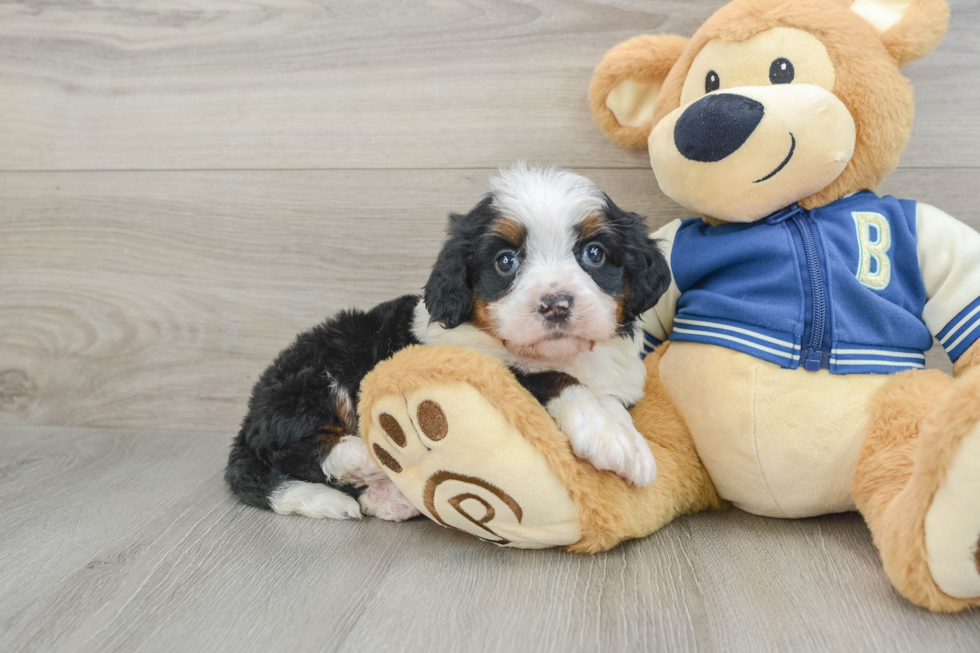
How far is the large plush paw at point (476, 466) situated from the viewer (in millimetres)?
1231

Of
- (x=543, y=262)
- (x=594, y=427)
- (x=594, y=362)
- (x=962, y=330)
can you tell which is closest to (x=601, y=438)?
(x=594, y=427)

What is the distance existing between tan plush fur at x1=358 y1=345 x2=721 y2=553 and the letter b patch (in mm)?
526

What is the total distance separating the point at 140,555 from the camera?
141 cm

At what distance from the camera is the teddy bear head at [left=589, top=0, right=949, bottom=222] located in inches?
51.8

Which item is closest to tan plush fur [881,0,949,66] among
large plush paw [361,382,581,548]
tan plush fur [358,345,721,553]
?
tan plush fur [358,345,721,553]

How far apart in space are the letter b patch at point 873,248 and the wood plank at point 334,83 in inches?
19.5

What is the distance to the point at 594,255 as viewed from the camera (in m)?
1.36

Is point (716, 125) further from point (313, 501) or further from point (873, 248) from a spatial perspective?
point (313, 501)

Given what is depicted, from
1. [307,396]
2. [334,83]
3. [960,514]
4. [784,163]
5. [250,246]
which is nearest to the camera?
[960,514]

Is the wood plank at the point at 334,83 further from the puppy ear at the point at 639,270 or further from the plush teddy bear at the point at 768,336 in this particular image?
the puppy ear at the point at 639,270

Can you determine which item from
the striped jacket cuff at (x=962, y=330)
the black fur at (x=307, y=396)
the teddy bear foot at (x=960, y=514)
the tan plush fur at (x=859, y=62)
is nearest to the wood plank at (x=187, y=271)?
the black fur at (x=307, y=396)

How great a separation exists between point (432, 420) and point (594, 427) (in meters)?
0.29

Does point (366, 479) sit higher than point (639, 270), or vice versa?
point (639, 270)

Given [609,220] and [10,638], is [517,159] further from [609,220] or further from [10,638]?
[10,638]
